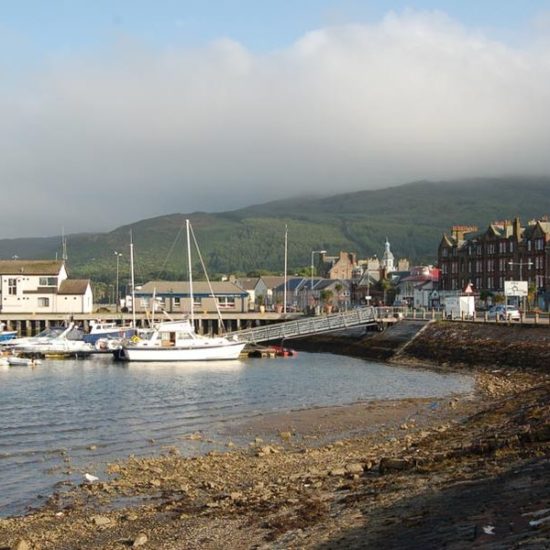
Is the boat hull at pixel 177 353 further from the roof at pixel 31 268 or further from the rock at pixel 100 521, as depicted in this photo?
the rock at pixel 100 521

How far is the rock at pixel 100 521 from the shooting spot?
68.3 ft

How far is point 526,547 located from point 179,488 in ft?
42.9

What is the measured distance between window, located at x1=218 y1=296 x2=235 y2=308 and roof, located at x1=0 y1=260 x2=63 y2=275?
2485cm

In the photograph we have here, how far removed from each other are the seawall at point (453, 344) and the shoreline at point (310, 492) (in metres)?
31.6

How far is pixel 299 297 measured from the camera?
648 feet

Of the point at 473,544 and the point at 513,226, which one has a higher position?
the point at 513,226

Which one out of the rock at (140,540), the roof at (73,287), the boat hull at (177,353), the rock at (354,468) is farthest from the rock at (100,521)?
the roof at (73,287)

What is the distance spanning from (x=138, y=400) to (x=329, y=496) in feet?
94.9

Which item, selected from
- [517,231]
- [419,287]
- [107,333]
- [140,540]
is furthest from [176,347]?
[419,287]

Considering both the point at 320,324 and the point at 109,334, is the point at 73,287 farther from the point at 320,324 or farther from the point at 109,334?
the point at 320,324

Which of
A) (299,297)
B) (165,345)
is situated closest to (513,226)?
(299,297)

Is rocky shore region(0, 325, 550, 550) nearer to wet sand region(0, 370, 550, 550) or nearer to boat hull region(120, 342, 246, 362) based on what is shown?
wet sand region(0, 370, 550, 550)

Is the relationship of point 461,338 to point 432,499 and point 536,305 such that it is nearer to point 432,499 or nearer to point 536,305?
point 536,305

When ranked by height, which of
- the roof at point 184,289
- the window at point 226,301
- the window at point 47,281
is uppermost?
the window at point 47,281
